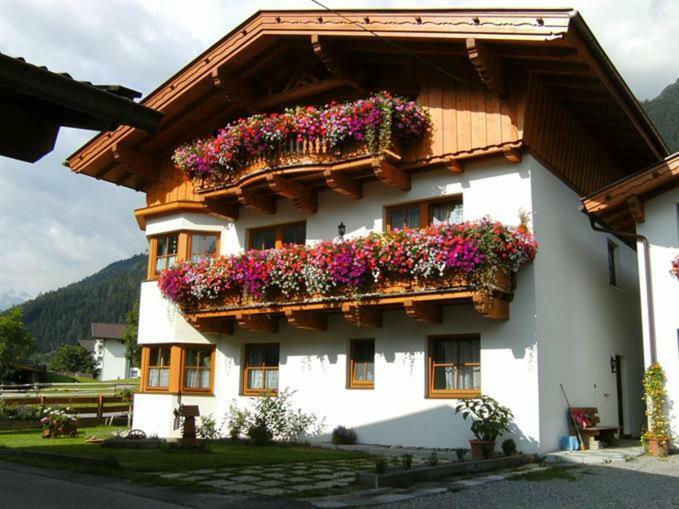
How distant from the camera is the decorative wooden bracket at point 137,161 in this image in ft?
63.6

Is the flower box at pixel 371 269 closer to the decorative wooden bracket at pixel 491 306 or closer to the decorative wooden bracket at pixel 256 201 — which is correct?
the decorative wooden bracket at pixel 491 306

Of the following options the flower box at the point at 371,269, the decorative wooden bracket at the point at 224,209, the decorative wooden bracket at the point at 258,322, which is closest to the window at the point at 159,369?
the flower box at the point at 371,269

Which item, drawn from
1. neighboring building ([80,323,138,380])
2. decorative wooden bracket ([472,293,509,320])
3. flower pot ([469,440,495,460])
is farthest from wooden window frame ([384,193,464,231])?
neighboring building ([80,323,138,380])

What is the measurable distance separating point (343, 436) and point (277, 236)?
18.0ft

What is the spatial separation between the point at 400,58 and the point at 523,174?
3.94 metres

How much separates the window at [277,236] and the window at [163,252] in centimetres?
233

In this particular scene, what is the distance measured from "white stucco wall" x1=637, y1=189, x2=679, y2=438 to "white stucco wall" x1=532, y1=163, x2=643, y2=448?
160 cm

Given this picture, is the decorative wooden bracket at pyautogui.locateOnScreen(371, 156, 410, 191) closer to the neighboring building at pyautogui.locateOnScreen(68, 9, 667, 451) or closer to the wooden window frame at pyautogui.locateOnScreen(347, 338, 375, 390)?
the neighboring building at pyautogui.locateOnScreen(68, 9, 667, 451)

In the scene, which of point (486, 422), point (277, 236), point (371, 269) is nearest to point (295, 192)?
point (277, 236)

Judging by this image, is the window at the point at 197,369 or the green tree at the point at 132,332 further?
the green tree at the point at 132,332

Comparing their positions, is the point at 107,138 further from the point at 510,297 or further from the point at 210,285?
the point at 510,297

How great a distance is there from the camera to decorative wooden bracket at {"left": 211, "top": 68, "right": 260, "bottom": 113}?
1750cm

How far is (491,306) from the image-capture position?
1352 centimetres

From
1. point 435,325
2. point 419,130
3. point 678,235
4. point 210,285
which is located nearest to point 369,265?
point 435,325
